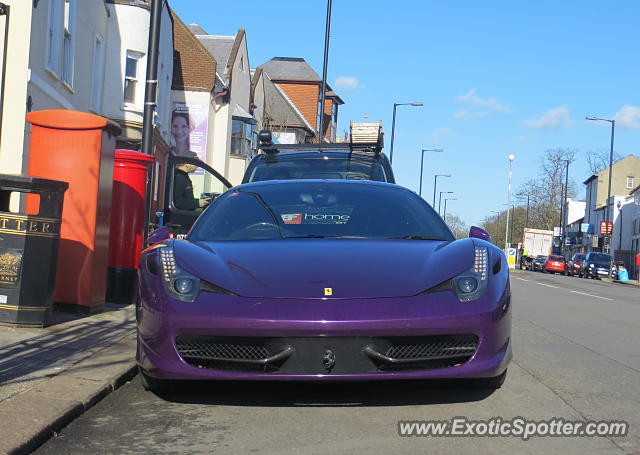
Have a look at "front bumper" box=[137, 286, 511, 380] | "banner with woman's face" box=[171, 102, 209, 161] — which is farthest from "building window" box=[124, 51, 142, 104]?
"front bumper" box=[137, 286, 511, 380]

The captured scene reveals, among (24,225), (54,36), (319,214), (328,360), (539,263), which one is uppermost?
(54,36)

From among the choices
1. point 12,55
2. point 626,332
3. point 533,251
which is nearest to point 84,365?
point 626,332

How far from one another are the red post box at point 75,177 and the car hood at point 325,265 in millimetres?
3518

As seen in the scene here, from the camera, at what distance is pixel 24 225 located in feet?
23.2

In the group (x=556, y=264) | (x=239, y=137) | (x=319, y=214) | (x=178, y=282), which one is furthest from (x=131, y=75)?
(x=556, y=264)

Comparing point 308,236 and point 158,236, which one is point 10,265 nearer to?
point 158,236

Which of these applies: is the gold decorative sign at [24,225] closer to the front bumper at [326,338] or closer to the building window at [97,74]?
the front bumper at [326,338]

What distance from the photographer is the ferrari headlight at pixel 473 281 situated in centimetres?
439

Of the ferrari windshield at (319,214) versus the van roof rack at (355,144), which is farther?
the van roof rack at (355,144)

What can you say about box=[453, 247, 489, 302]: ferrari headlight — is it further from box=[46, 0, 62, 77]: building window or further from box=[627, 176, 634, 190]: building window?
box=[627, 176, 634, 190]: building window

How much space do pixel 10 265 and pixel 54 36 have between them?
11721 millimetres

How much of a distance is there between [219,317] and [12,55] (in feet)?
41.4

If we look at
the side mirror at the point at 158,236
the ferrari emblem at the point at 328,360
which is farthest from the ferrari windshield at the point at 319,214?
the ferrari emblem at the point at 328,360

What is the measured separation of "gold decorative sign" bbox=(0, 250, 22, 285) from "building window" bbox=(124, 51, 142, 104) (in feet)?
63.1
